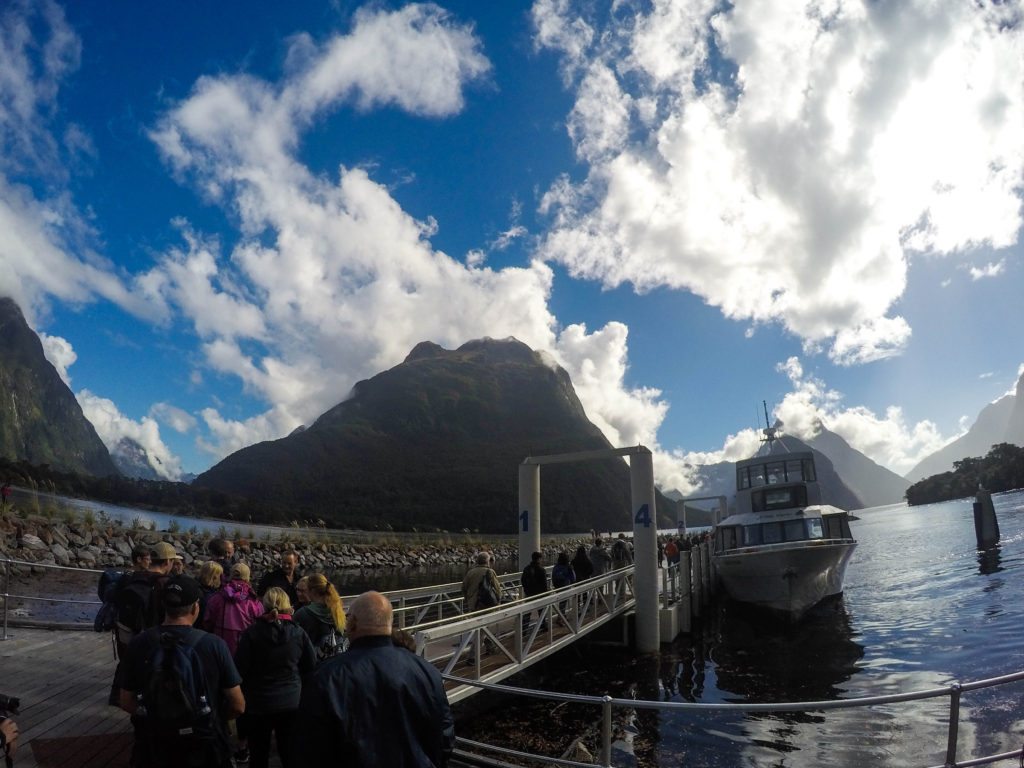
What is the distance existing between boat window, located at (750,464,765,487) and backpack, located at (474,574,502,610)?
22.2m

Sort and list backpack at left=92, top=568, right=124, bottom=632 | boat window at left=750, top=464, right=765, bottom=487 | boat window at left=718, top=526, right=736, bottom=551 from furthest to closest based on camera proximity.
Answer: boat window at left=750, top=464, right=765, bottom=487
boat window at left=718, top=526, right=736, bottom=551
backpack at left=92, top=568, right=124, bottom=632

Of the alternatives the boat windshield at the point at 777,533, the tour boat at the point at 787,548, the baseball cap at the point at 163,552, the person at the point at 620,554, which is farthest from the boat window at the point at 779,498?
the baseball cap at the point at 163,552

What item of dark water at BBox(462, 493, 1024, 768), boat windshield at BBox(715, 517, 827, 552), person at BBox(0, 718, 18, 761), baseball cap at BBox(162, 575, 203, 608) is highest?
baseball cap at BBox(162, 575, 203, 608)

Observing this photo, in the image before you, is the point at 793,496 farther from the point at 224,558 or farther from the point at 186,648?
the point at 186,648

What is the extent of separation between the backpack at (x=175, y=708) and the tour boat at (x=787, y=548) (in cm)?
2213

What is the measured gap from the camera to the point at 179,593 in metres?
4.04

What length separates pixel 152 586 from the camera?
573 centimetres

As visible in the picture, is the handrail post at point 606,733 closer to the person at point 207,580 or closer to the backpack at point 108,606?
the person at point 207,580

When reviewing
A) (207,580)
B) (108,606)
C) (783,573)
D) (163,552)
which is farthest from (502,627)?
(783,573)

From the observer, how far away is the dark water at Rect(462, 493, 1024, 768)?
10633 mm

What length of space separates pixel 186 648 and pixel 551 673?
557 inches

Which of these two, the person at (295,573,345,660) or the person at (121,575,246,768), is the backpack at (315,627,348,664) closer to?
the person at (295,573,345,660)

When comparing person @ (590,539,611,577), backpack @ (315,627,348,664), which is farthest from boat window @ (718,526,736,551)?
backpack @ (315,627,348,664)

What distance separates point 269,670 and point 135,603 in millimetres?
1549
